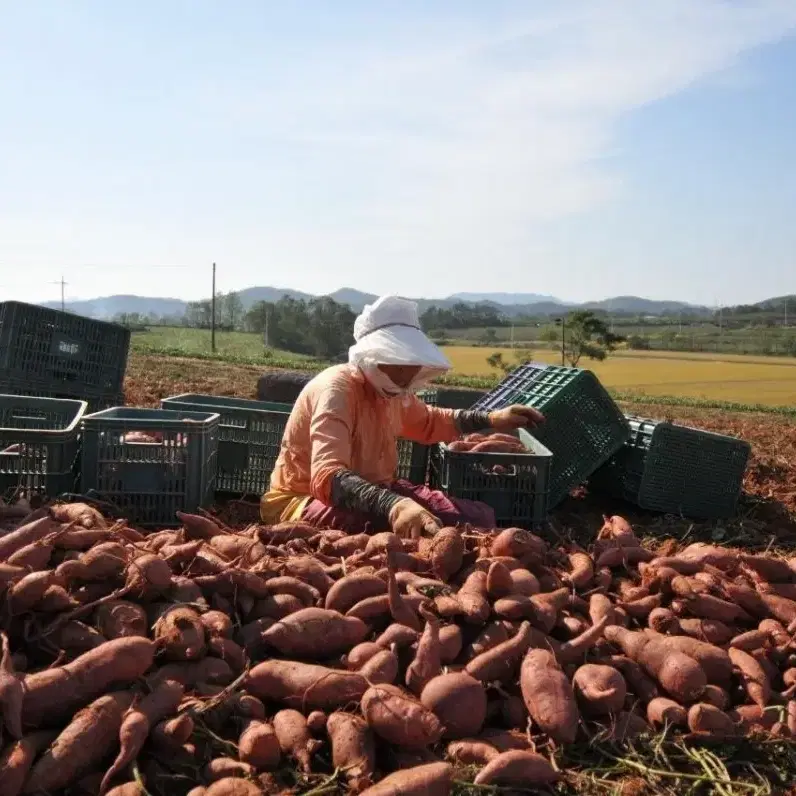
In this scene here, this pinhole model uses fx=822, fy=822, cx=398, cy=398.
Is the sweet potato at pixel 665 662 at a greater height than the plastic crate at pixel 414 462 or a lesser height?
lesser

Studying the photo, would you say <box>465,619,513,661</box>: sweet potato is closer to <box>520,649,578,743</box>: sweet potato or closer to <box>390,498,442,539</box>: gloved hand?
<box>520,649,578,743</box>: sweet potato

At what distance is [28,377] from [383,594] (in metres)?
4.27

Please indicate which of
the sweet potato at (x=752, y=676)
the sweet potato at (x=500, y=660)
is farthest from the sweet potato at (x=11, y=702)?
the sweet potato at (x=752, y=676)

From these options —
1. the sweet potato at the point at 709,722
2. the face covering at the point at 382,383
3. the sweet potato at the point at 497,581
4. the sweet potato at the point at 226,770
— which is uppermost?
the face covering at the point at 382,383

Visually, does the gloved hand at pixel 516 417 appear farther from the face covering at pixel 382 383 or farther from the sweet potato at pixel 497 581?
the sweet potato at pixel 497 581

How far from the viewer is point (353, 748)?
230 cm

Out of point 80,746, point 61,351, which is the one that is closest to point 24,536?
point 80,746

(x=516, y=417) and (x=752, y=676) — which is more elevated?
(x=516, y=417)

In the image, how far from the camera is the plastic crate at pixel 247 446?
5277 mm

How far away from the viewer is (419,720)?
235 cm

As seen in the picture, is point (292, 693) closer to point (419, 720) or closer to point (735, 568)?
point (419, 720)

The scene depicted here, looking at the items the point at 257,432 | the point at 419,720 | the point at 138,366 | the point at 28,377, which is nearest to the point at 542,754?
the point at 419,720

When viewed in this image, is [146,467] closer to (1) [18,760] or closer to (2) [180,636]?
(2) [180,636]

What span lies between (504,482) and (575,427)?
1448mm
